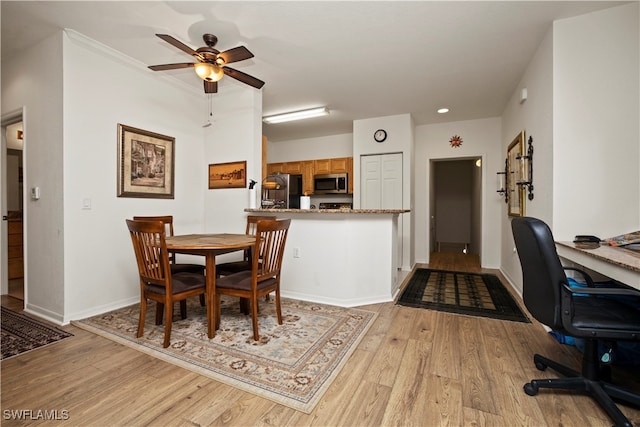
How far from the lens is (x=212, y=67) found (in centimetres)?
231

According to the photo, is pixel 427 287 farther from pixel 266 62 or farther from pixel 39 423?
pixel 39 423

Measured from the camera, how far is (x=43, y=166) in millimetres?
2627

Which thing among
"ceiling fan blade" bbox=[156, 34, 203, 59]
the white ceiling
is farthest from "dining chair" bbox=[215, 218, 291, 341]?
the white ceiling

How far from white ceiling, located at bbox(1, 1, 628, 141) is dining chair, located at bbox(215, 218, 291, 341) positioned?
1727 mm

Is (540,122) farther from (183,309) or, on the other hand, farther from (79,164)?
(79,164)

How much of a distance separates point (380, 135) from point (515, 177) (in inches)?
84.4

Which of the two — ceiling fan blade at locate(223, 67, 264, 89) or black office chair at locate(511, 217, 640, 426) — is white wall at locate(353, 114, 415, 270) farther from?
black office chair at locate(511, 217, 640, 426)

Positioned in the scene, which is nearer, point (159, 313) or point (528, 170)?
point (159, 313)

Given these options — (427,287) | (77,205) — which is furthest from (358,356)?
(77,205)

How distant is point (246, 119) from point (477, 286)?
3685mm

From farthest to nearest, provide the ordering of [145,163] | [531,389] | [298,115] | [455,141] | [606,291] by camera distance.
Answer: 1. [455,141]
2. [298,115]
3. [145,163]
4. [531,389]
5. [606,291]

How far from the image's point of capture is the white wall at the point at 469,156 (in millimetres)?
4820

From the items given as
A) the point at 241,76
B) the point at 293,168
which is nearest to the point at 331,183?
the point at 293,168

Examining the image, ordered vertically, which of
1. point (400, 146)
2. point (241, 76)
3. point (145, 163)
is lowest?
point (145, 163)
